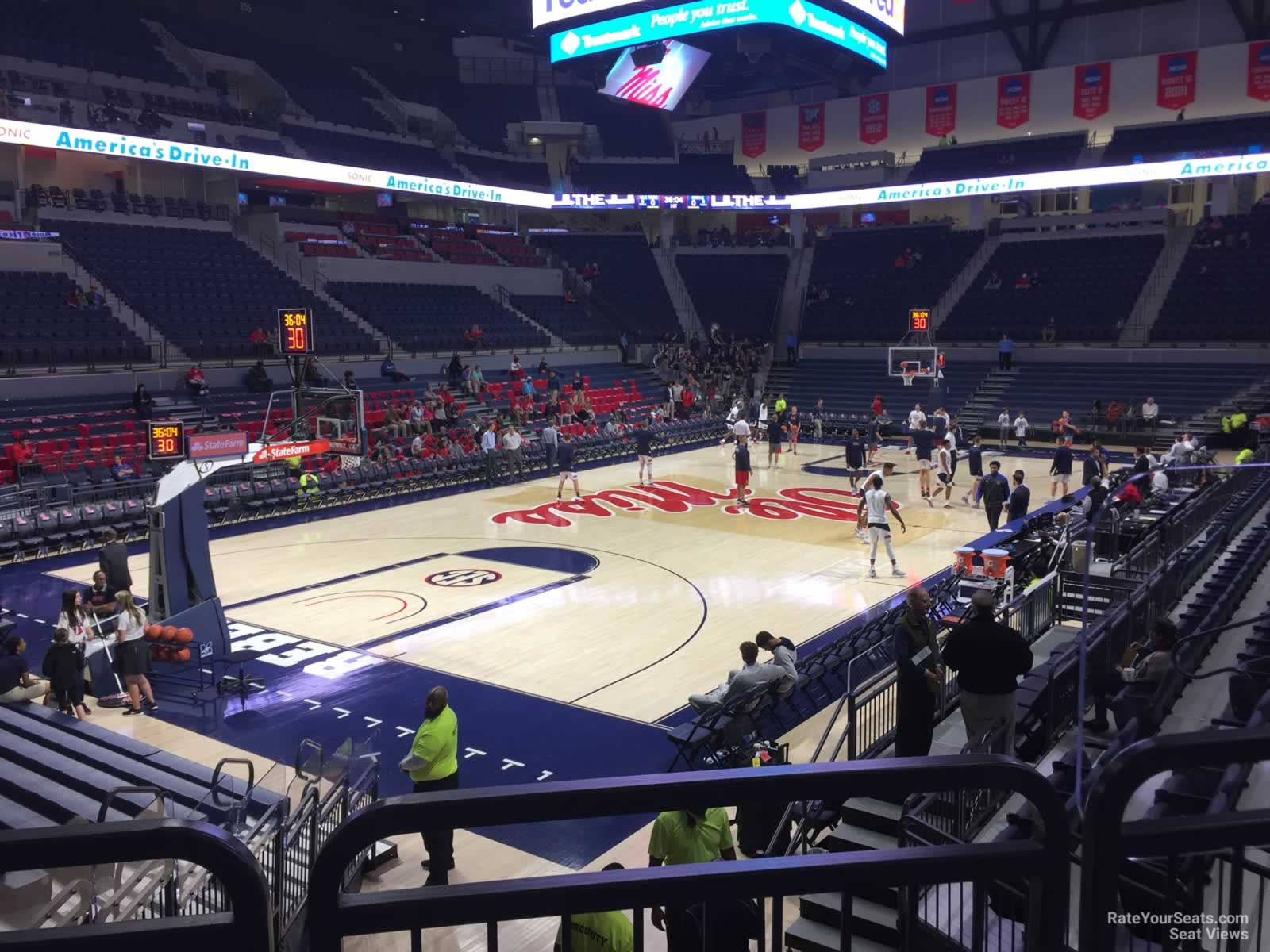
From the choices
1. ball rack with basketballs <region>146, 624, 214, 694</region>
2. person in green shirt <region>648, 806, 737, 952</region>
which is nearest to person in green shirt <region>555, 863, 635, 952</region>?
person in green shirt <region>648, 806, 737, 952</region>

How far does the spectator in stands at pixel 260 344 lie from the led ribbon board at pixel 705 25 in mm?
11881

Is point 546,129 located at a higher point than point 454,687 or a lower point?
higher

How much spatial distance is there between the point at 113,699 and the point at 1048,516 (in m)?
13.3

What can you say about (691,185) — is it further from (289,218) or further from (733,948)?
(733,948)

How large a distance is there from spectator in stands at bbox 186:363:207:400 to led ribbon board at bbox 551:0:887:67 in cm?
1235

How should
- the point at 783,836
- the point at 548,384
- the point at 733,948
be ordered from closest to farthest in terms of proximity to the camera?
the point at 733,948 < the point at 783,836 < the point at 548,384

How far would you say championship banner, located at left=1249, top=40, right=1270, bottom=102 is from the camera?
3953 centimetres

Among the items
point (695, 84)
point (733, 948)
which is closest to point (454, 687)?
point (733, 948)

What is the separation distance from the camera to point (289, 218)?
38188 mm

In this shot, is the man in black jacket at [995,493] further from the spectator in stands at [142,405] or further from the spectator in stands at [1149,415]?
the spectator in stands at [142,405]

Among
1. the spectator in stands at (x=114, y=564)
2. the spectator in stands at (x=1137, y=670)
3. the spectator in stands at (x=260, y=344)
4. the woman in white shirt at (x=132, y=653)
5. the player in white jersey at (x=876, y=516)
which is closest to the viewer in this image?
the spectator in stands at (x=1137, y=670)

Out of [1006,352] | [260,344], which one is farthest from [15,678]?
[1006,352]

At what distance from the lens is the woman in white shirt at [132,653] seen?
1090cm

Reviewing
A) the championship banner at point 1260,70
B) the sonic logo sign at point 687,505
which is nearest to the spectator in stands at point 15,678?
the sonic logo sign at point 687,505
